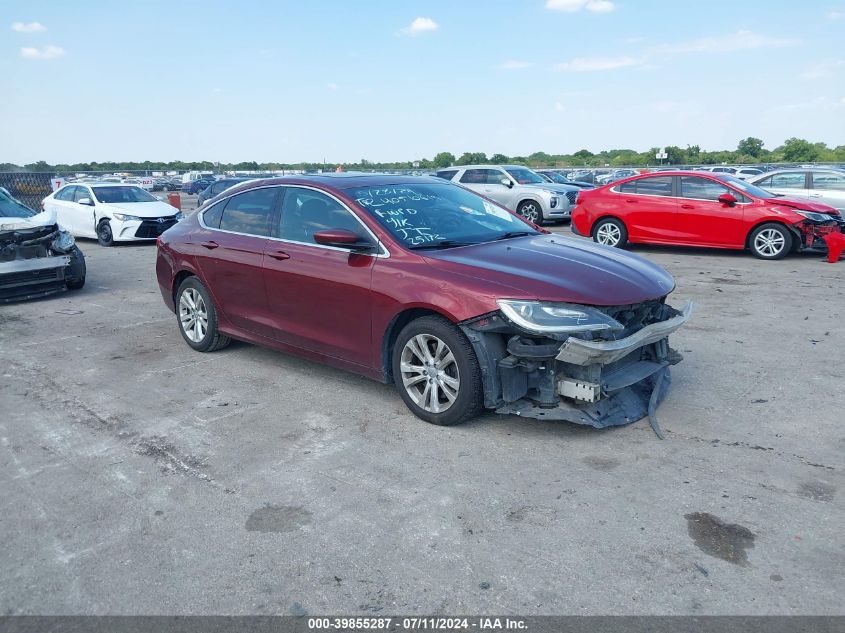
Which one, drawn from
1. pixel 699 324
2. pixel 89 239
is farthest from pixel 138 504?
pixel 89 239

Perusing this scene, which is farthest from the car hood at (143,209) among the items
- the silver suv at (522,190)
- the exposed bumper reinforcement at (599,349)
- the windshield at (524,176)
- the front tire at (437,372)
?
the exposed bumper reinforcement at (599,349)

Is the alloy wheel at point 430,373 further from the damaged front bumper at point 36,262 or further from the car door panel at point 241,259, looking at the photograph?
the damaged front bumper at point 36,262

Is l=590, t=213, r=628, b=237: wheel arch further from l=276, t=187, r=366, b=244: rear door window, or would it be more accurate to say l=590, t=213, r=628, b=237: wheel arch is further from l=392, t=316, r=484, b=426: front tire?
l=392, t=316, r=484, b=426: front tire

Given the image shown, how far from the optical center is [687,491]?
3744 mm

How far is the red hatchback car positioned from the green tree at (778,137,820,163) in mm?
49350

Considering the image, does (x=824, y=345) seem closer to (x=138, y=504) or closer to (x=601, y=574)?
(x=601, y=574)

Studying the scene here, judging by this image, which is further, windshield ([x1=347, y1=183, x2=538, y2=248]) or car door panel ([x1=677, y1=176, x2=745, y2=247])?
car door panel ([x1=677, y1=176, x2=745, y2=247])

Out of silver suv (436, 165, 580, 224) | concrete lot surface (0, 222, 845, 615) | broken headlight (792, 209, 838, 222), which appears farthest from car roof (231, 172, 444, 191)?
silver suv (436, 165, 580, 224)

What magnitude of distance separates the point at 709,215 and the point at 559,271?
8767mm

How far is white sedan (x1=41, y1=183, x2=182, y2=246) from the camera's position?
15789 mm

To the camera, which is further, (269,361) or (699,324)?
(699,324)

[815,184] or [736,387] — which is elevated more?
[815,184]

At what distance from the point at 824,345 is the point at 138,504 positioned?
6.02m

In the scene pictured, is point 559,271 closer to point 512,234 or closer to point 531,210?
point 512,234
